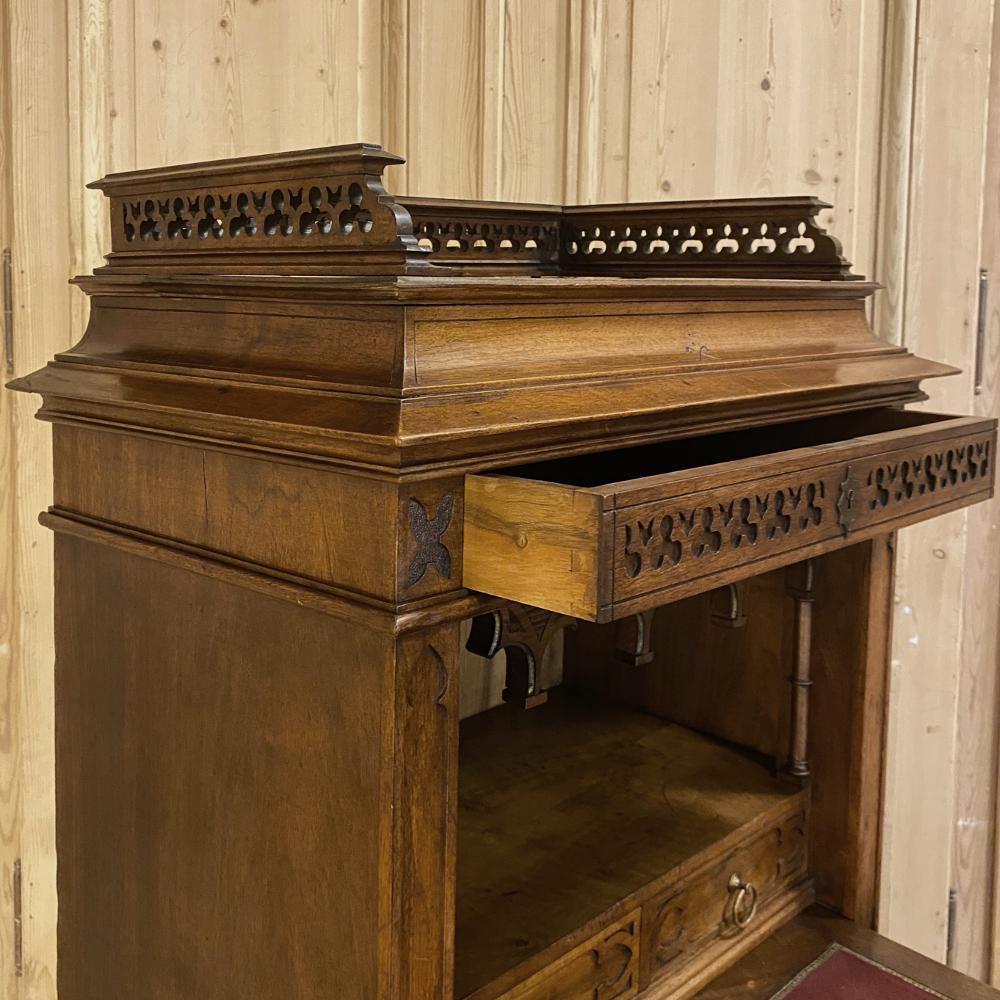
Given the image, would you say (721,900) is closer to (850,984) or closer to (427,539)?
(850,984)

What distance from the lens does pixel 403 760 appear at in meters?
1.04

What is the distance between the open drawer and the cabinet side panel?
0.14 metres

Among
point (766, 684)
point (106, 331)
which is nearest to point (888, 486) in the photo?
point (766, 684)

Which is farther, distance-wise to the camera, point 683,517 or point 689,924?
point 689,924

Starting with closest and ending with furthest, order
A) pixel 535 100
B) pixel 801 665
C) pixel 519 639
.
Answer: pixel 519 639 → pixel 801 665 → pixel 535 100

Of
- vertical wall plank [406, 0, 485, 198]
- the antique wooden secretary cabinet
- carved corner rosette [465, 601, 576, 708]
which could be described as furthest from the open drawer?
vertical wall plank [406, 0, 485, 198]

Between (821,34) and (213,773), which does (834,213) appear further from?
(213,773)

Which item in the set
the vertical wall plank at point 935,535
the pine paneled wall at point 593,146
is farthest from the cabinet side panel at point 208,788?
the vertical wall plank at point 935,535

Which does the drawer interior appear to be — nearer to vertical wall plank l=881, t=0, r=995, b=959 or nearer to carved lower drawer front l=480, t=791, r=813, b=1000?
carved lower drawer front l=480, t=791, r=813, b=1000

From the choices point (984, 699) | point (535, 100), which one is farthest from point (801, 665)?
point (535, 100)

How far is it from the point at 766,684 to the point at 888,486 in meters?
0.58

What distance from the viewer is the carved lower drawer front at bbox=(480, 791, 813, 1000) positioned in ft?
4.53

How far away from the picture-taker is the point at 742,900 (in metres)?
1.67

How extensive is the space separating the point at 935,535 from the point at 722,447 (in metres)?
1.00
